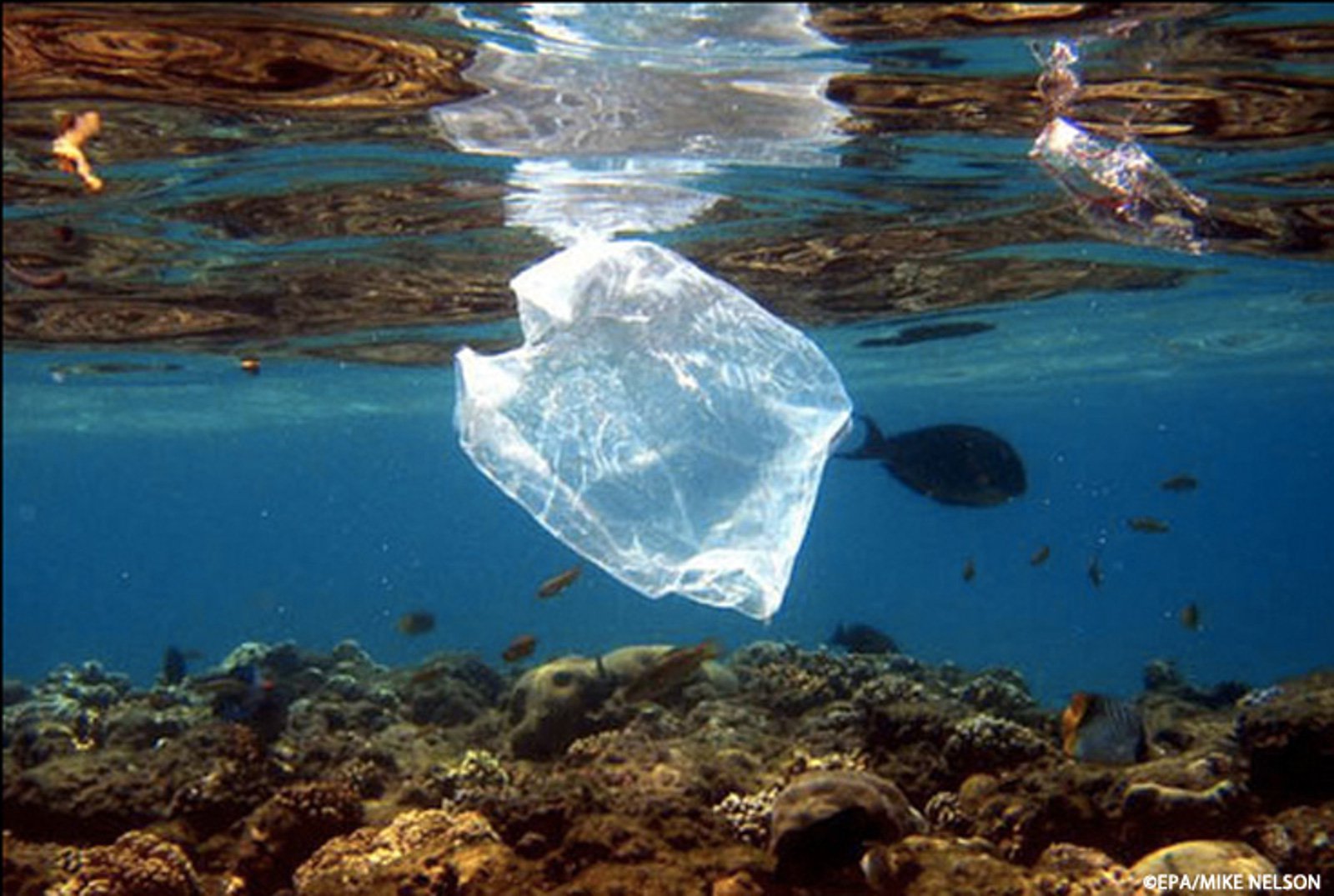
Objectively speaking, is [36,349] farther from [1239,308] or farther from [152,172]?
[1239,308]

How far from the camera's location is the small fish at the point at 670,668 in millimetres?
8586

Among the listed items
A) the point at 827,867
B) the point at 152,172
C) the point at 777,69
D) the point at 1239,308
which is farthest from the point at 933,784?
the point at 1239,308

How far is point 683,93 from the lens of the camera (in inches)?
369

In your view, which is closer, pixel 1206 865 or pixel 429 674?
pixel 1206 865

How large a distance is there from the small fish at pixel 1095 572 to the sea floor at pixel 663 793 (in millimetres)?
1822

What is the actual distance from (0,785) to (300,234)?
7571 mm

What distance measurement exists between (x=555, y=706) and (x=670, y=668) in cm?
335

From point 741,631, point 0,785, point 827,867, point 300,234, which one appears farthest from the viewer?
point 741,631

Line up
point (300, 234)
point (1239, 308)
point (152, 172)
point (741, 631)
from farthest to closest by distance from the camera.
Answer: point (741, 631)
point (1239, 308)
point (300, 234)
point (152, 172)

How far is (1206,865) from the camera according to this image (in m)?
5.73

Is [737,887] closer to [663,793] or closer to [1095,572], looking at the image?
[663,793]

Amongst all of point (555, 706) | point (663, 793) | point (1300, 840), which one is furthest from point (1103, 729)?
point (555, 706)

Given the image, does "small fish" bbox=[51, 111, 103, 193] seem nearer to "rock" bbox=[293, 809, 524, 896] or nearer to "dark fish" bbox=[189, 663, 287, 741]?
"dark fish" bbox=[189, 663, 287, 741]

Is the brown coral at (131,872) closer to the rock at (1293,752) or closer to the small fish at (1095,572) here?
the rock at (1293,752)
